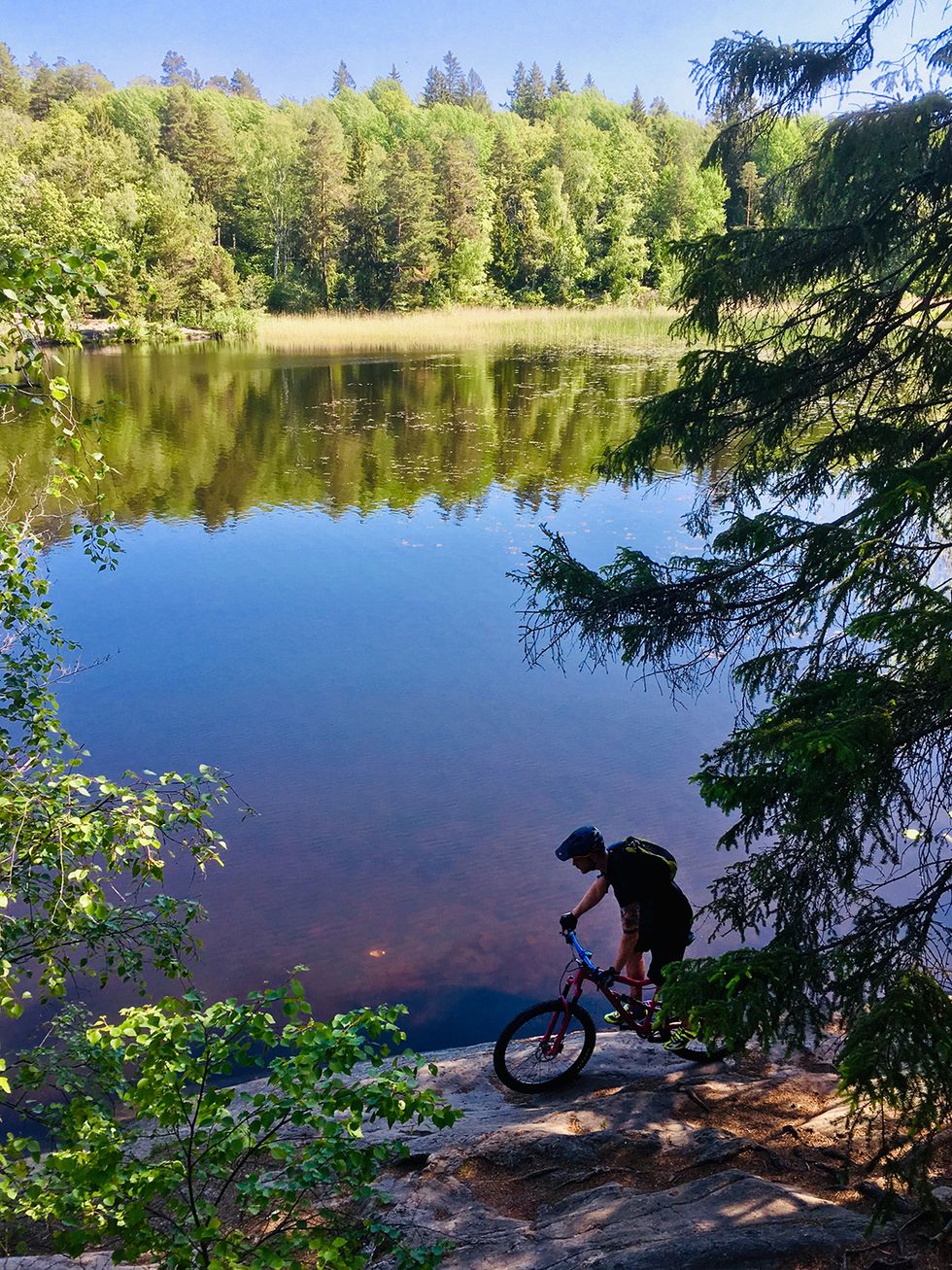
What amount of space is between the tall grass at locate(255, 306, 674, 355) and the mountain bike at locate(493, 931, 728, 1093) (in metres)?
39.8

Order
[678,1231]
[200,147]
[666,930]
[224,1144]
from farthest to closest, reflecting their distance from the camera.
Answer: [200,147] < [666,930] < [678,1231] < [224,1144]

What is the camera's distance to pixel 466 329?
55.6 meters

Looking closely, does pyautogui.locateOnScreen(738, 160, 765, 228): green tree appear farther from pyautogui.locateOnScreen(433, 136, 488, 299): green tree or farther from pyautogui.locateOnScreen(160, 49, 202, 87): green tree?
pyautogui.locateOnScreen(160, 49, 202, 87): green tree

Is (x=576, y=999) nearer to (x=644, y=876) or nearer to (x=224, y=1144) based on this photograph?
(x=644, y=876)

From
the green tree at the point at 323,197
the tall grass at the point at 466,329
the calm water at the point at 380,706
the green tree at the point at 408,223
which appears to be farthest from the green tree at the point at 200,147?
the calm water at the point at 380,706

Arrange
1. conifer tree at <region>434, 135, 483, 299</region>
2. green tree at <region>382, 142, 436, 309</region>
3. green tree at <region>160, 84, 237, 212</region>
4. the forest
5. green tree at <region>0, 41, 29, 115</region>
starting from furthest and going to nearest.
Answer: green tree at <region>0, 41, 29, 115</region> < conifer tree at <region>434, 135, 483, 299</region> < green tree at <region>382, 142, 436, 309</region> < green tree at <region>160, 84, 237, 212</region> < the forest

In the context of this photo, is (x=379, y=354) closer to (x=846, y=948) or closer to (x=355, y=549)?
(x=355, y=549)

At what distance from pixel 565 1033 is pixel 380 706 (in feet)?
19.9

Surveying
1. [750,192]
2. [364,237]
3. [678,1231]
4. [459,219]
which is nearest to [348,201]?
→ [364,237]

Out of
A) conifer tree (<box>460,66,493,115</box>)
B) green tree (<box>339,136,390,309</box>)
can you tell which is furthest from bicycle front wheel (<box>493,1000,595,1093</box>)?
conifer tree (<box>460,66,493,115</box>)

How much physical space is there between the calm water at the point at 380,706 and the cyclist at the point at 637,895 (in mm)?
1796

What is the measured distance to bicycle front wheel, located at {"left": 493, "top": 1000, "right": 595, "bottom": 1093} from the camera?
5.47m

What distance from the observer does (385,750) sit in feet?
33.6

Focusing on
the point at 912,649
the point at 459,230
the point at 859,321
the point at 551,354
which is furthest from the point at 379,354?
the point at 912,649
